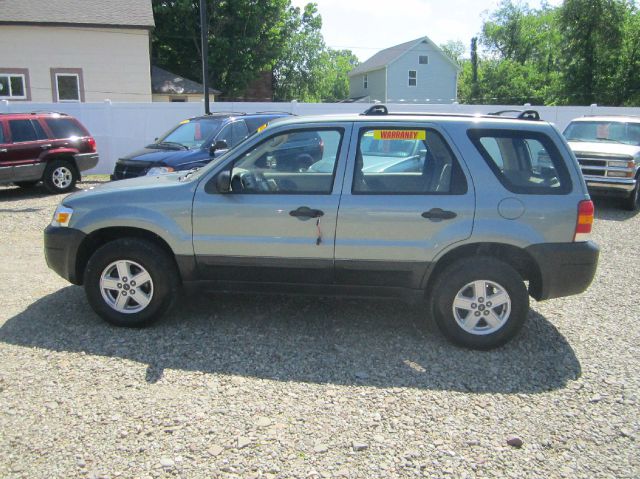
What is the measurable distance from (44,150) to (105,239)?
869 centimetres

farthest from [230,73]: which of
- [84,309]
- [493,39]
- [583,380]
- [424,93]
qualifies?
[493,39]

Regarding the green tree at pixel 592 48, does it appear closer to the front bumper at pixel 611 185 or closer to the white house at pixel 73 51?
the white house at pixel 73 51

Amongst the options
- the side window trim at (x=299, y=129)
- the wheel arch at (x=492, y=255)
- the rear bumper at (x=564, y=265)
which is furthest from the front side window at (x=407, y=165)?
the rear bumper at (x=564, y=265)

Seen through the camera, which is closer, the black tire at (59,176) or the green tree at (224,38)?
the black tire at (59,176)

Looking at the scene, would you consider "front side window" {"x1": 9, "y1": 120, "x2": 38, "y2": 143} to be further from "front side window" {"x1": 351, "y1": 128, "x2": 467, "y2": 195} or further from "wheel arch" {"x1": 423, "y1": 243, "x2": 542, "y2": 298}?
"wheel arch" {"x1": 423, "y1": 243, "x2": 542, "y2": 298}

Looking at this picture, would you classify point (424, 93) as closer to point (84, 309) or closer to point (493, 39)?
point (493, 39)

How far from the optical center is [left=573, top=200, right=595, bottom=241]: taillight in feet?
14.6

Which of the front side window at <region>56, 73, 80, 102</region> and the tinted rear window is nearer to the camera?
the tinted rear window

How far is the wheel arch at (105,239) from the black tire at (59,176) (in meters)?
8.61

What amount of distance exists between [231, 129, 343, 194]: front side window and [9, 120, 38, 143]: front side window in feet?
31.3

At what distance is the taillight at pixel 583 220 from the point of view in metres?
4.46

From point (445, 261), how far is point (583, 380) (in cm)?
132

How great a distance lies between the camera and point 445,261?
15.3 ft

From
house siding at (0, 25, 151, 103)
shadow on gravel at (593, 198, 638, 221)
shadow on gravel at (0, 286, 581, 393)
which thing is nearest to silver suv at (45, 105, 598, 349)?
shadow on gravel at (0, 286, 581, 393)
